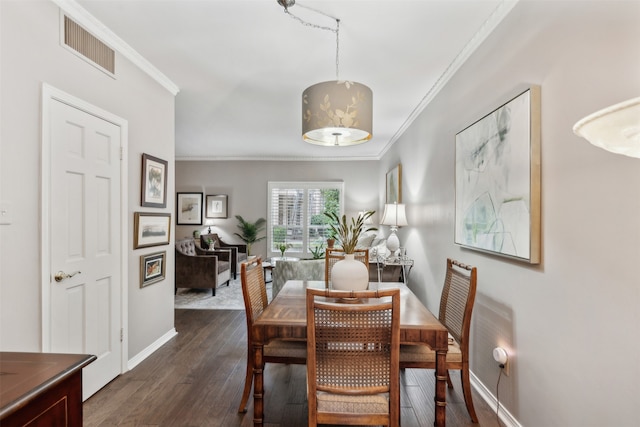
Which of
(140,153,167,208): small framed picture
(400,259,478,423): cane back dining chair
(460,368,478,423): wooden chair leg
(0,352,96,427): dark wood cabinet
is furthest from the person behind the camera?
(140,153,167,208): small framed picture

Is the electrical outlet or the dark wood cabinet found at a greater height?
the dark wood cabinet

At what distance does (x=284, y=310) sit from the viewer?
1975 millimetres

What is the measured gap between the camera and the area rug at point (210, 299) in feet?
15.3

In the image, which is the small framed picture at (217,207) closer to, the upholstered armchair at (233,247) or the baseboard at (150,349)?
the upholstered armchair at (233,247)

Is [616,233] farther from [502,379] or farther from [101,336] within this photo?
[101,336]

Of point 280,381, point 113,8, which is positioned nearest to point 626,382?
point 280,381

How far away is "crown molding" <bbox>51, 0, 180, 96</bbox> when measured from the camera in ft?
6.84

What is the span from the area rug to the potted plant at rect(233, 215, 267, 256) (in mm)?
1527

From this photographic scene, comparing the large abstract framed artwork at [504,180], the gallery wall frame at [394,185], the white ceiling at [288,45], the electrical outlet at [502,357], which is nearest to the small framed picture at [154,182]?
the white ceiling at [288,45]

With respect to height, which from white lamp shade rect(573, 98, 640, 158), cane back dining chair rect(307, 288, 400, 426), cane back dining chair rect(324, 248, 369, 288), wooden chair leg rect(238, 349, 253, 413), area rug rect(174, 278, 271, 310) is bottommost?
area rug rect(174, 278, 271, 310)

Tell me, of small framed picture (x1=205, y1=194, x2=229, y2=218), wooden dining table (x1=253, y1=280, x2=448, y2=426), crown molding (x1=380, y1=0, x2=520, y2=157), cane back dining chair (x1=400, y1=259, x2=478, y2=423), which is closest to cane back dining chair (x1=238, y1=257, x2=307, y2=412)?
wooden dining table (x1=253, y1=280, x2=448, y2=426)

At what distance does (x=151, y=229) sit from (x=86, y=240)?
74 cm

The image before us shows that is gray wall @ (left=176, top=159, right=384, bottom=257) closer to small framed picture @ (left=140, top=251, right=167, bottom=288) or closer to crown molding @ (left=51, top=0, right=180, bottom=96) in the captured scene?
small framed picture @ (left=140, top=251, right=167, bottom=288)

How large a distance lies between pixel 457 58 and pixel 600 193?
183 centimetres
